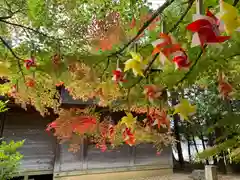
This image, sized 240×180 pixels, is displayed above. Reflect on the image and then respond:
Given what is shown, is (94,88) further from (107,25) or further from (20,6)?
(20,6)

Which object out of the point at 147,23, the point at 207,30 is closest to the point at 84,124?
the point at 147,23

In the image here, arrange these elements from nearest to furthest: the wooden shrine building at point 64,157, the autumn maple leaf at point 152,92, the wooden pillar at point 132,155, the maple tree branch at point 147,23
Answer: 1. the maple tree branch at point 147,23
2. the autumn maple leaf at point 152,92
3. the wooden shrine building at point 64,157
4. the wooden pillar at point 132,155

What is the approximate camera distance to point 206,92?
5898mm

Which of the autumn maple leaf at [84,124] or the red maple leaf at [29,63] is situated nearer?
the red maple leaf at [29,63]

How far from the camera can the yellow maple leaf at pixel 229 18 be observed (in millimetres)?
325

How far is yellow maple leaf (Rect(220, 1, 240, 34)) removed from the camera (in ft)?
1.07

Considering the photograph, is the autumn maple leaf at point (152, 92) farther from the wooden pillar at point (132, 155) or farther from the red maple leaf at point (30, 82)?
the wooden pillar at point (132, 155)

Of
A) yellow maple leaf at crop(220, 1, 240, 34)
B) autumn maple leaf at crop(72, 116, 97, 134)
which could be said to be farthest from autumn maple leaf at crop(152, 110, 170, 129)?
yellow maple leaf at crop(220, 1, 240, 34)

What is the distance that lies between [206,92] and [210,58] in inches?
224

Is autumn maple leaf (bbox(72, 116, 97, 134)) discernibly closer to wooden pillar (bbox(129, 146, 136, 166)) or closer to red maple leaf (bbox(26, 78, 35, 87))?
red maple leaf (bbox(26, 78, 35, 87))

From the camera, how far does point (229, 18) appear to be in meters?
0.33

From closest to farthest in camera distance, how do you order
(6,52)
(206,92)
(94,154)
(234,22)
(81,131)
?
(234,22) → (6,52) → (81,131) → (94,154) → (206,92)

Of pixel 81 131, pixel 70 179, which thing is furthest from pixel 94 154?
pixel 81 131

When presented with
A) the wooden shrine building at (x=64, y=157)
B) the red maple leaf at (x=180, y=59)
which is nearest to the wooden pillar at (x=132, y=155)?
→ the wooden shrine building at (x=64, y=157)
